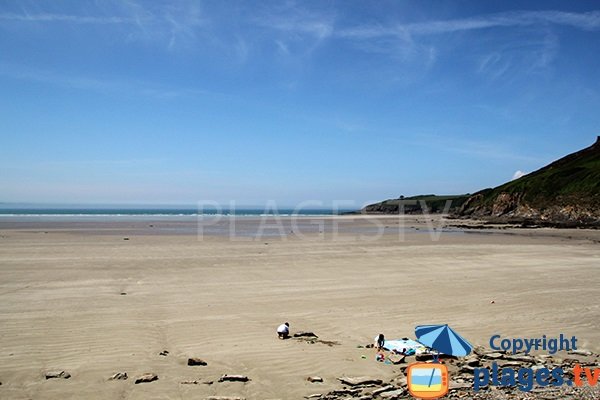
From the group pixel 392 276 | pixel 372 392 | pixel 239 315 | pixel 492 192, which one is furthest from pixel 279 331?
pixel 492 192

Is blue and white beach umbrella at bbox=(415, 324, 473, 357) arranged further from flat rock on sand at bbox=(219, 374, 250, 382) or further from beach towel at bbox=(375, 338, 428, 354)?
flat rock on sand at bbox=(219, 374, 250, 382)

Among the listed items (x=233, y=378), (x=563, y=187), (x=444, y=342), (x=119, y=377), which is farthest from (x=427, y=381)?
(x=563, y=187)

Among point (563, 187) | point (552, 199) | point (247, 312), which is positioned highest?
point (563, 187)

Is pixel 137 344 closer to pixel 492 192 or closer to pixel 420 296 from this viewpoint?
pixel 420 296

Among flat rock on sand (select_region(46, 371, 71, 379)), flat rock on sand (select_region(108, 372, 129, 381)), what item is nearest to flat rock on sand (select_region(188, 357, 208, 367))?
flat rock on sand (select_region(108, 372, 129, 381))

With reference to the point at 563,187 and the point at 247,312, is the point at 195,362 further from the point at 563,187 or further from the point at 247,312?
the point at 563,187

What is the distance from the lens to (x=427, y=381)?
25.1 feet

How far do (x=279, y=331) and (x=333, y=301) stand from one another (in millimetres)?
4433

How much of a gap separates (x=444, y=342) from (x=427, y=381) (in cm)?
119

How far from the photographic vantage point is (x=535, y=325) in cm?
1190

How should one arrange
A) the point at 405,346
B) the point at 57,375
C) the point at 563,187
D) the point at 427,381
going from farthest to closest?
the point at 563,187 → the point at 405,346 → the point at 57,375 → the point at 427,381

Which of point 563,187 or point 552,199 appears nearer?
point 552,199

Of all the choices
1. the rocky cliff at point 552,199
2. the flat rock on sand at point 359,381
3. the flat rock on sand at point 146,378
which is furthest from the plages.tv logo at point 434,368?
the rocky cliff at point 552,199

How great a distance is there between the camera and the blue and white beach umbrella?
8445mm
